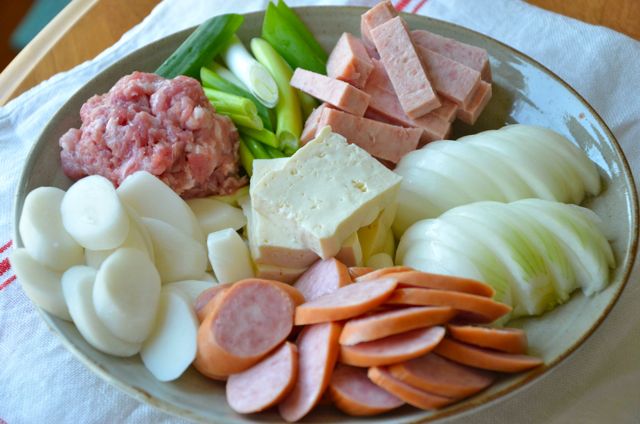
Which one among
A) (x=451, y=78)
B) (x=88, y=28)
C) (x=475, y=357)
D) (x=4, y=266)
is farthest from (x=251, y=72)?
(x=475, y=357)

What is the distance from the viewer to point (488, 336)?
66.6 inches

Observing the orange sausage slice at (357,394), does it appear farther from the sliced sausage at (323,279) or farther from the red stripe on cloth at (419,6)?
the red stripe on cloth at (419,6)

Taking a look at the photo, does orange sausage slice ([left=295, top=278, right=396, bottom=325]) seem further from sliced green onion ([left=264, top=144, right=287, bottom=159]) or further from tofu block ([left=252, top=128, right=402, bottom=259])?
sliced green onion ([left=264, top=144, right=287, bottom=159])

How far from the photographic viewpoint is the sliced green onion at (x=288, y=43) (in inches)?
111

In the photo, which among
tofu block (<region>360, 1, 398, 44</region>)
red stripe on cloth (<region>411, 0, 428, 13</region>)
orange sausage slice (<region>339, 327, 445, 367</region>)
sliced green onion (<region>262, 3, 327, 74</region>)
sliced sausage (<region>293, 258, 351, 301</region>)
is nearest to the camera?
orange sausage slice (<region>339, 327, 445, 367</region>)

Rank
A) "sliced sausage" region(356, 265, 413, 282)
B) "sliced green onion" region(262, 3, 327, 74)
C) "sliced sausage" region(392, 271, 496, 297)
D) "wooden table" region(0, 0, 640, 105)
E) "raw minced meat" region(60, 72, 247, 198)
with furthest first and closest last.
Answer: "wooden table" region(0, 0, 640, 105), "sliced green onion" region(262, 3, 327, 74), "raw minced meat" region(60, 72, 247, 198), "sliced sausage" region(356, 265, 413, 282), "sliced sausage" region(392, 271, 496, 297)

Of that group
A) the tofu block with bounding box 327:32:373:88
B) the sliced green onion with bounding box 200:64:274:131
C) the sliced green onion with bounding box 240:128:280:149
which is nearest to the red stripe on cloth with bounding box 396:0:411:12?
the tofu block with bounding box 327:32:373:88

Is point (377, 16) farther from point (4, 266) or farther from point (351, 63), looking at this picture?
point (4, 266)

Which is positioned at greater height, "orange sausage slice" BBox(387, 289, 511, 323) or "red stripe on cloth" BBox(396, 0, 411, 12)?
"orange sausage slice" BBox(387, 289, 511, 323)

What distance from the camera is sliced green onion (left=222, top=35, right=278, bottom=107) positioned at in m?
2.66

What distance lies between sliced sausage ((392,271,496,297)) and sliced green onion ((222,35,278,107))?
109 centimetres

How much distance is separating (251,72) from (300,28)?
1.13ft

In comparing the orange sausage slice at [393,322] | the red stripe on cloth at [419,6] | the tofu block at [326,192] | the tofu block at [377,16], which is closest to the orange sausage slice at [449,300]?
the orange sausage slice at [393,322]

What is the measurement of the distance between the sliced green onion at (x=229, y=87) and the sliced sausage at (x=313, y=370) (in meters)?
1.09
